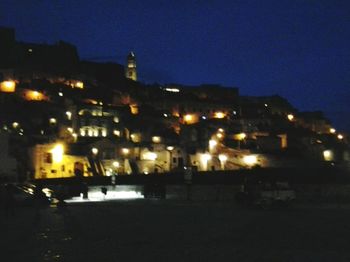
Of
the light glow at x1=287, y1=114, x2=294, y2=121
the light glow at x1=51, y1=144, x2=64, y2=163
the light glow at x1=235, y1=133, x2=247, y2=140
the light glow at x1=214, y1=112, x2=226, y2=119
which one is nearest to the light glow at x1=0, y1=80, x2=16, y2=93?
the light glow at x1=51, y1=144, x2=64, y2=163

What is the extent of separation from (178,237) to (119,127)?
232 feet

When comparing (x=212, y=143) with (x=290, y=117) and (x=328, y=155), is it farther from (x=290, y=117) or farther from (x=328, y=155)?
(x=290, y=117)

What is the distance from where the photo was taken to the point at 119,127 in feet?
276

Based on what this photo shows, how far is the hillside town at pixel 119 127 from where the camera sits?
225 ft

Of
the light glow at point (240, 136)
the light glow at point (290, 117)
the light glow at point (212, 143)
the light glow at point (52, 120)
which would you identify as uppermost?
the light glow at point (290, 117)

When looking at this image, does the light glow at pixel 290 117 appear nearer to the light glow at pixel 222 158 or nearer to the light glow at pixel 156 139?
the light glow at pixel 222 158

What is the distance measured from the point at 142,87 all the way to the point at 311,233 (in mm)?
106152

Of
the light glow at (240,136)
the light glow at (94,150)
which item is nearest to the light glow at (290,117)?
the light glow at (240,136)

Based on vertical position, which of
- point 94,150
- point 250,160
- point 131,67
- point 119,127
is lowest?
point 250,160

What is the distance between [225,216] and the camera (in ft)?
66.7

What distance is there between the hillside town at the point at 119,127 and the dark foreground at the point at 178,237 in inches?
1300

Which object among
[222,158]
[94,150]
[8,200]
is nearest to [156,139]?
[222,158]

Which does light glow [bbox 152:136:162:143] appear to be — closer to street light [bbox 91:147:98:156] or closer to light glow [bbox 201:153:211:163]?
light glow [bbox 201:153:211:163]

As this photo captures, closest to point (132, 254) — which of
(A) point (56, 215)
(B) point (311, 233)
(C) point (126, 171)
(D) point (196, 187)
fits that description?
(B) point (311, 233)
